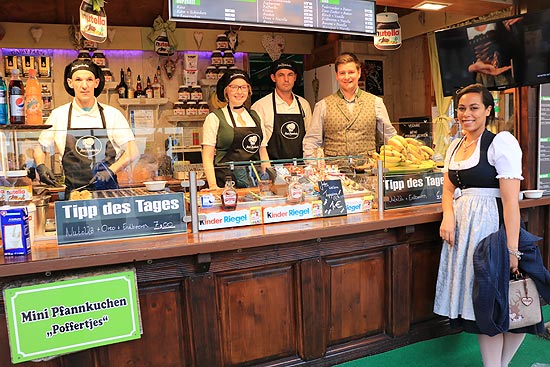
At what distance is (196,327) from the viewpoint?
7.93 ft

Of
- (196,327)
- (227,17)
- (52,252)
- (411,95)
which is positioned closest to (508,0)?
(227,17)

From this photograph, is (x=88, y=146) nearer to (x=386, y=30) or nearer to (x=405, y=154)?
(x=405, y=154)

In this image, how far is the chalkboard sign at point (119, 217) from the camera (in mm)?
2293

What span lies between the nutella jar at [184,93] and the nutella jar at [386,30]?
2.86 meters

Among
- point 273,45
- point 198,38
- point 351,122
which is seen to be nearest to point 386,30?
point 351,122

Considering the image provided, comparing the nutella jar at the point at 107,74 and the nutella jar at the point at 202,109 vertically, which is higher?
the nutella jar at the point at 107,74

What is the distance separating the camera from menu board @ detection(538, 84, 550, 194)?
13.0 ft

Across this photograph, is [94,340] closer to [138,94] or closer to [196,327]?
[196,327]

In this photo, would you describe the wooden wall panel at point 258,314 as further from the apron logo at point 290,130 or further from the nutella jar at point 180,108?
the nutella jar at point 180,108

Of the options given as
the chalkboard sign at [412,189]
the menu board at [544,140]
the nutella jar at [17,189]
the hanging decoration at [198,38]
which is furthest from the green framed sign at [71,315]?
Result: the hanging decoration at [198,38]

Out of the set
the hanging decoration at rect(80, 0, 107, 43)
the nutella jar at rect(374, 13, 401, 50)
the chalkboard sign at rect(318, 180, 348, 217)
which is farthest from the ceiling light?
the hanging decoration at rect(80, 0, 107, 43)

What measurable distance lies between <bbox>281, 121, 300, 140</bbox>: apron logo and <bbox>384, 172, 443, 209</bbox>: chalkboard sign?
4.71 feet

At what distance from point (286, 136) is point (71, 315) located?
99.0 inches

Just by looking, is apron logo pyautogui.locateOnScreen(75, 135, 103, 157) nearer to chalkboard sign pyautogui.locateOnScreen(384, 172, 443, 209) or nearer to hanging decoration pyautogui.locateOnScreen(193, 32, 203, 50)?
chalkboard sign pyautogui.locateOnScreen(384, 172, 443, 209)
